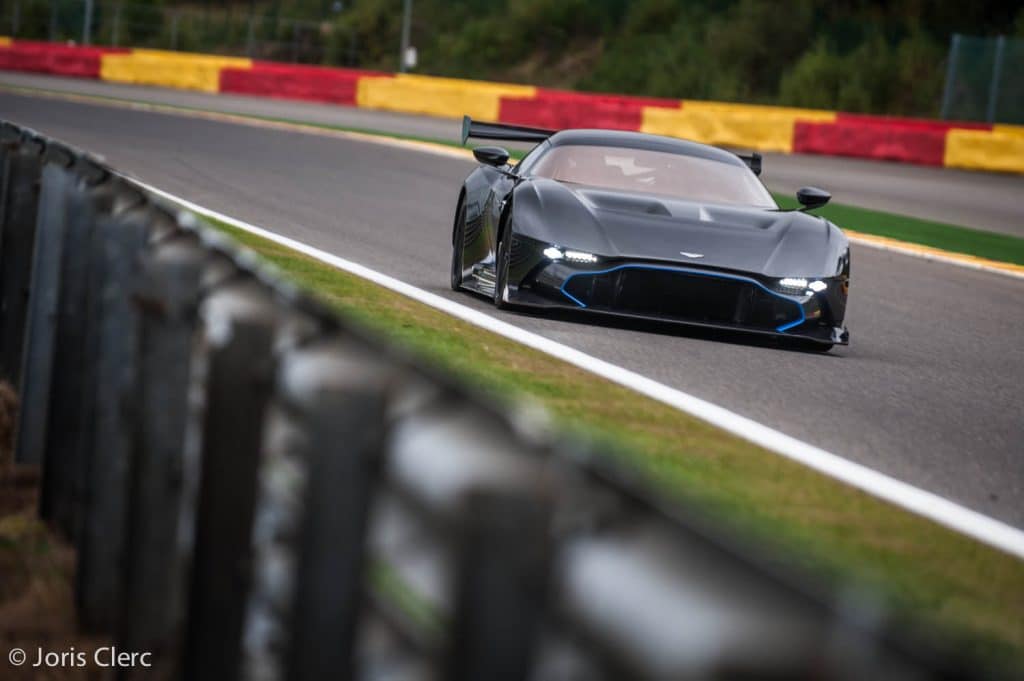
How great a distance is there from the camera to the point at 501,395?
634 cm

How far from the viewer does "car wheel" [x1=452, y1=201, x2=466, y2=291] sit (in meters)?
10.2

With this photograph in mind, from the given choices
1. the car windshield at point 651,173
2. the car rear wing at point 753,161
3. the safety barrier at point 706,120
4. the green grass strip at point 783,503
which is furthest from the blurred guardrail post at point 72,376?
the safety barrier at point 706,120

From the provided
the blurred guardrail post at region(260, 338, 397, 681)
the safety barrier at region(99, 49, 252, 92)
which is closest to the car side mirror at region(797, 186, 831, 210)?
the blurred guardrail post at region(260, 338, 397, 681)

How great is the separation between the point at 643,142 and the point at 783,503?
565 centimetres

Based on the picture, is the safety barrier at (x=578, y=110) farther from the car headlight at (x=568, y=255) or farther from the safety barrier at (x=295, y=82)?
the car headlight at (x=568, y=255)

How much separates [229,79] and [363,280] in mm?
28392

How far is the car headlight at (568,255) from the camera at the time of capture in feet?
28.3

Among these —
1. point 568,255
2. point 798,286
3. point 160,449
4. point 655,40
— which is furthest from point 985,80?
point 160,449

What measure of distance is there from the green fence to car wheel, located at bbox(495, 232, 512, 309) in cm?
2347

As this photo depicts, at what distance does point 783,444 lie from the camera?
598cm

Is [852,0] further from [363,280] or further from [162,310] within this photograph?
[162,310]

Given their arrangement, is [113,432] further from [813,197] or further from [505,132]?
[505,132]

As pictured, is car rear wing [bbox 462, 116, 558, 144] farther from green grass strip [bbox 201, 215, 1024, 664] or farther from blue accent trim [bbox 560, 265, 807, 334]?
green grass strip [bbox 201, 215, 1024, 664]

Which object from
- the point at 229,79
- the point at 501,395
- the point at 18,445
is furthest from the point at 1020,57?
the point at 18,445
